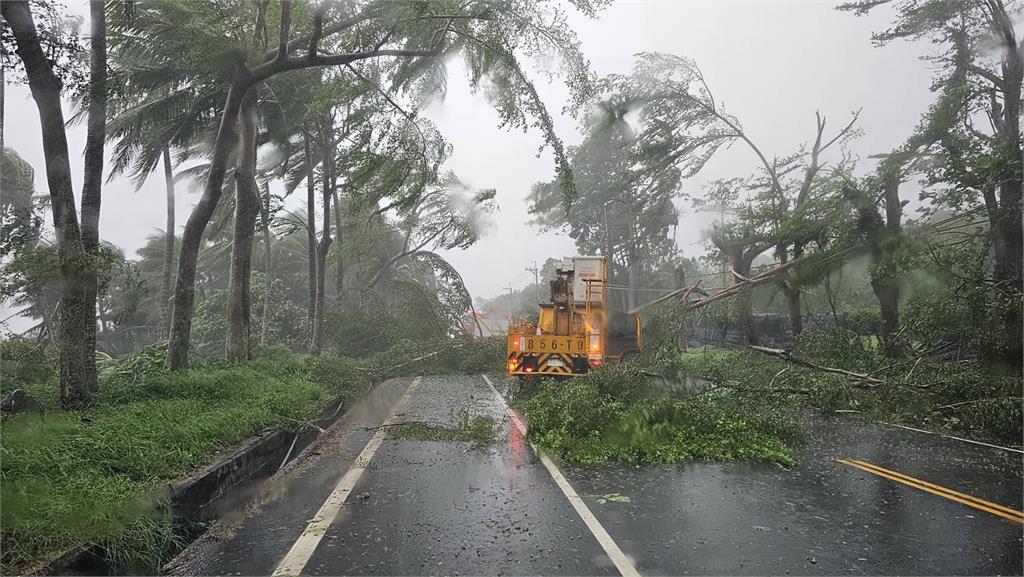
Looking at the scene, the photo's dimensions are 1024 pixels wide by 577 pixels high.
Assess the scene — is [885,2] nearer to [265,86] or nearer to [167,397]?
[265,86]

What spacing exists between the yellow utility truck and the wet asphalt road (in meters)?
5.83

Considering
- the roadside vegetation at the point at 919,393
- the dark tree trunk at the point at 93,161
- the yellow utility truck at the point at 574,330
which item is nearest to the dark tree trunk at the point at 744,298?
the yellow utility truck at the point at 574,330

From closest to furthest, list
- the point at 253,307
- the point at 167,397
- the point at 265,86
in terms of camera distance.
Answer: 1. the point at 167,397
2. the point at 265,86
3. the point at 253,307

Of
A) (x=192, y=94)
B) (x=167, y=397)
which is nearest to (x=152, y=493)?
(x=167, y=397)

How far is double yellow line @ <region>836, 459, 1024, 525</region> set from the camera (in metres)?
5.64

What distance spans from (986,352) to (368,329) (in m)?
19.7

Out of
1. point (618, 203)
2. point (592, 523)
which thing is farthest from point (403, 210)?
point (618, 203)

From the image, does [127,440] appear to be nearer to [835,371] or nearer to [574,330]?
[574,330]

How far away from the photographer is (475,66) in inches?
481

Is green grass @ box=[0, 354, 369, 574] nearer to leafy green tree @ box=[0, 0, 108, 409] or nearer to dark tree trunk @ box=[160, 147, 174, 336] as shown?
leafy green tree @ box=[0, 0, 108, 409]

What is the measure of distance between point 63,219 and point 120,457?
11.4 feet

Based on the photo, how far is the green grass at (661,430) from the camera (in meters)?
8.06

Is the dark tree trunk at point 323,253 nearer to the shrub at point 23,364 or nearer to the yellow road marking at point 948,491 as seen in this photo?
the shrub at point 23,364

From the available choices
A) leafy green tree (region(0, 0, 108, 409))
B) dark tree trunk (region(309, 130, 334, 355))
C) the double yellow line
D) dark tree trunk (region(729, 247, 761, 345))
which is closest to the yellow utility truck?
dark tree trunk (region(729, 247, 761, 345))
